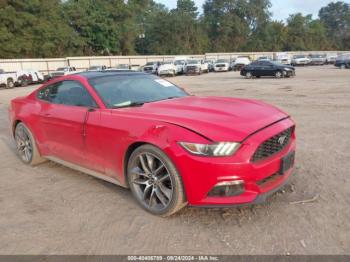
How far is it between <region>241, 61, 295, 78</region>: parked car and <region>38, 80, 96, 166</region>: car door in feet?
78.4

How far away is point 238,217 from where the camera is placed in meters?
3.71

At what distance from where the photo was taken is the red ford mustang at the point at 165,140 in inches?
133

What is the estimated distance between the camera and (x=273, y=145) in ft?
12.1

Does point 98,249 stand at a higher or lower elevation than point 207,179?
lower

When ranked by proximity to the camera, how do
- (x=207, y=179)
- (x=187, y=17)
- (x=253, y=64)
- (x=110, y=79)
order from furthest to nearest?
(x=187, y=17) < (x=253, y=64) < (x=110, y=79) < (x=207, y=179)

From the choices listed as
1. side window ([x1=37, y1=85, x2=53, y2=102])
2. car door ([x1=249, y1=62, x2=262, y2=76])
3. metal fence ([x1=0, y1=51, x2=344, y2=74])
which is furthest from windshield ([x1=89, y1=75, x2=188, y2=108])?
metal fence ([x1=0, y1=51, x2=344, y2=74])

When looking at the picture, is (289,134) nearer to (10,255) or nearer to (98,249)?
(98,249)

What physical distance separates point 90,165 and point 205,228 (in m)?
1.76

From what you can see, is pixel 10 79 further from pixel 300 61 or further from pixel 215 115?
pixel 300 61

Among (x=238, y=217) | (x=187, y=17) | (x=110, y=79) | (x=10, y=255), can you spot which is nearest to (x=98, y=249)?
(x=10, y=255)

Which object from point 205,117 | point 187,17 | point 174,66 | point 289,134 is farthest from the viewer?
point 187,17

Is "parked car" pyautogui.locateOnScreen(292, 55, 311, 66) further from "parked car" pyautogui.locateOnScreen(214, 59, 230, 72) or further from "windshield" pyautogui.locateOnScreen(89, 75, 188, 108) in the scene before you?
"windshield" pyautogui.locateOnScreen(89, 75, 188, 108)

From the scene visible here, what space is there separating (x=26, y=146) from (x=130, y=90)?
7.66 feet

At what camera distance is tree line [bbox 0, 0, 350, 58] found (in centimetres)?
4956
